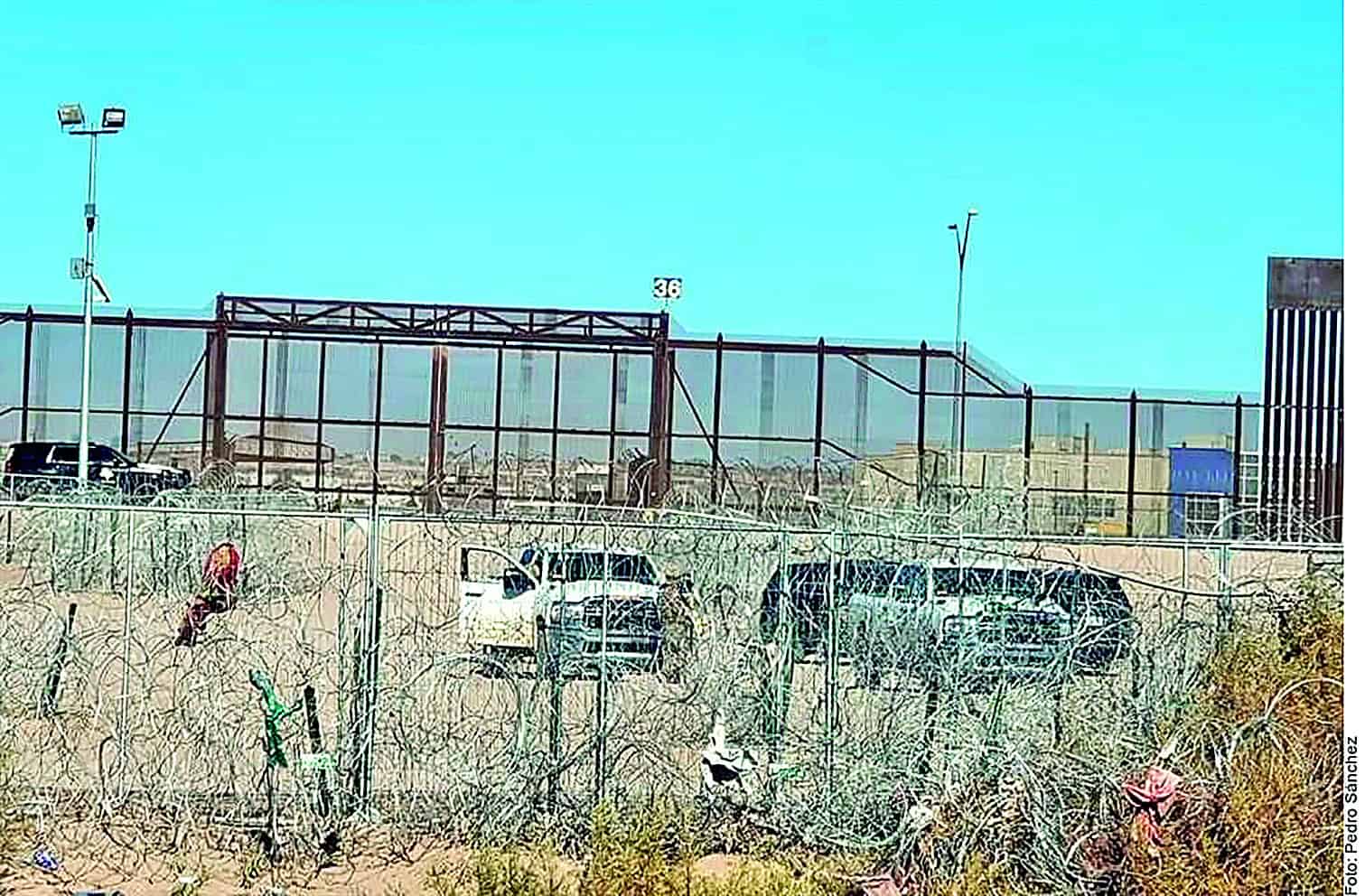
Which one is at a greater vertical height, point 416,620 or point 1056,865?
point 416,620

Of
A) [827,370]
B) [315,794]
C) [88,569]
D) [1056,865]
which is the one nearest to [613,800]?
[315,794]

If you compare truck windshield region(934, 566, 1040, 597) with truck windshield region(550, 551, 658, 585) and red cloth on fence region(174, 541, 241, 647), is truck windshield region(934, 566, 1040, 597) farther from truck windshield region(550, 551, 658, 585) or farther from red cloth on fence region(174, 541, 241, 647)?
red cloth on fence region(174, 541, 241, 647)

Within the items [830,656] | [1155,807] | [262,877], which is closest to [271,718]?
[262,877]

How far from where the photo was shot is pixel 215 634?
7.90m

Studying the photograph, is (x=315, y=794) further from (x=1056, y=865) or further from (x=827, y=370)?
(x=827, y=370)

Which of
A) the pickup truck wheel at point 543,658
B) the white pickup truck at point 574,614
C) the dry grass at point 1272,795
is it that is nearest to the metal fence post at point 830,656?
the white pickup truck at point 574,614

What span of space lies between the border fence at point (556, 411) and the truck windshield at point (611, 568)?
13634 mm

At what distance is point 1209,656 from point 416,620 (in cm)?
329

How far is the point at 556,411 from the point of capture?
23.9 m

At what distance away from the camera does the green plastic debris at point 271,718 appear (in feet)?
21.8

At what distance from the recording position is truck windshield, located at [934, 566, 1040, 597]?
758 cm

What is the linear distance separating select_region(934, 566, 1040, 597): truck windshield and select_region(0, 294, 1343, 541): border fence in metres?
14.0

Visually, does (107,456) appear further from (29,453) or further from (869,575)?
(869,575)

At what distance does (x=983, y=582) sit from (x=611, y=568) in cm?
170
